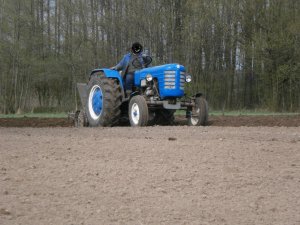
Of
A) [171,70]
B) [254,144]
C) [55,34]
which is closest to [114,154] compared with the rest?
[254,144]

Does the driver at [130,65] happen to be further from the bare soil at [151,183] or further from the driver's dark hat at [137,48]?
the bare soil at [151,183]

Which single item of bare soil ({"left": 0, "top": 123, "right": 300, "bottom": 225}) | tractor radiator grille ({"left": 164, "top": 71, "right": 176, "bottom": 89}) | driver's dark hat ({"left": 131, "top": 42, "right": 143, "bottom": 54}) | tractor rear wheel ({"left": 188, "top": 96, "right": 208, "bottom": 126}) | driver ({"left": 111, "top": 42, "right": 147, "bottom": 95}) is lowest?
bare soil ({"left": 0, "top": 123, "right": 300, "bottom": 225})

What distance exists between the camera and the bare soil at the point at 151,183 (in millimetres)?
3846

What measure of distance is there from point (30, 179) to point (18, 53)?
24532 mm

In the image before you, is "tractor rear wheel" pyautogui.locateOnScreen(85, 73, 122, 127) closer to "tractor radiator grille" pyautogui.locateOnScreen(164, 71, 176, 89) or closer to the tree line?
"tractor radiator grille" pyautogui.locateOnScreen(164, 71, 176, 89)

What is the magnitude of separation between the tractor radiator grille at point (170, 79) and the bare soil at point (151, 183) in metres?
5.46

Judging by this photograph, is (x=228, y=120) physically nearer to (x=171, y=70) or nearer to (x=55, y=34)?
(x=171, y=70)

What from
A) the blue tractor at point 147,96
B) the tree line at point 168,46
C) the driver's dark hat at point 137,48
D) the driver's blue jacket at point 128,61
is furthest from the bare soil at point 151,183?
the tree line at point 168,46

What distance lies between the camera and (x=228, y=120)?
573 inches

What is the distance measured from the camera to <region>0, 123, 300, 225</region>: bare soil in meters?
3.85

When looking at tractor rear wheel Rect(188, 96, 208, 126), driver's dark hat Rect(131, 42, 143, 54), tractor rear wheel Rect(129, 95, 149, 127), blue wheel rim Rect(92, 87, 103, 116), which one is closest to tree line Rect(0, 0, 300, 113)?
tractor rear wheel Rect(188, 96, 208, 126)

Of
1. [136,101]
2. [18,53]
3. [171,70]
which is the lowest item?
[136,101]

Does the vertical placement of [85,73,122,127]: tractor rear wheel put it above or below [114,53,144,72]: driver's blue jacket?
below

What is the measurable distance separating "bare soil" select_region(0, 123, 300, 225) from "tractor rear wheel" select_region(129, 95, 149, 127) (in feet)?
15.3
